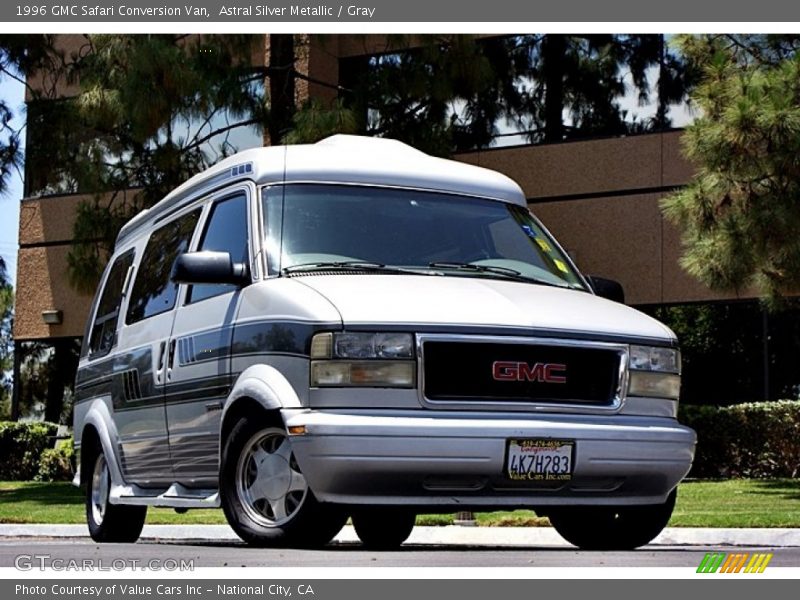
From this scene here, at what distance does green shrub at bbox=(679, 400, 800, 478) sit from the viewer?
59.8ft

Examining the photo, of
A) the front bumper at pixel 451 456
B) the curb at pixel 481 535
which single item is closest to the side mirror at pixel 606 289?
the front bumper at pixel 451 456

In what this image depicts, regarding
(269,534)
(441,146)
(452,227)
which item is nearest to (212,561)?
(269,534)

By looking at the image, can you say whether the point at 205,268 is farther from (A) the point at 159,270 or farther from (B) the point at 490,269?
(A) the point at 159,270

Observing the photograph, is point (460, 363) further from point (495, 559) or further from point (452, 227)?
point (452, 227)

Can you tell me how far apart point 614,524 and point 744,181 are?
7406mm

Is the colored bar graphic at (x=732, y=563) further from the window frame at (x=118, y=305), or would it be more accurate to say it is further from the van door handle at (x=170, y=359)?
the window frame at (x=118, y=305)

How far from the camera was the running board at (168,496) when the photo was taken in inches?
311

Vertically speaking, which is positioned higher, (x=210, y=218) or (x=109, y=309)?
(x=210, y=218)

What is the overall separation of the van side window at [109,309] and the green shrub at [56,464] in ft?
40.3

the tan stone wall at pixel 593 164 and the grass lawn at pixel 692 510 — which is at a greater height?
the tan stone wall at pixel 593 164

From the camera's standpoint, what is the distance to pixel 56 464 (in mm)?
23125

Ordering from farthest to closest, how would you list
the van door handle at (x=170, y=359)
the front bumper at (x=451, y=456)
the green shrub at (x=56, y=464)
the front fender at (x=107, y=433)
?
the green shrub at (x=56, y=464)
the front fender at (x=107, y=433)
the van door handle at (x=170, y=359)
the front bumper at (x=451, y=456)

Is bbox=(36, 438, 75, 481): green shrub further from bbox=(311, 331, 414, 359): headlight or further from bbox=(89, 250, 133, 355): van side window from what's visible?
bbox=(311, 331, 414, 359): headlight

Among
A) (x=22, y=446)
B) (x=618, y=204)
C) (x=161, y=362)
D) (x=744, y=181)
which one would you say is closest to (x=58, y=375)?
(x=22, y=446)
